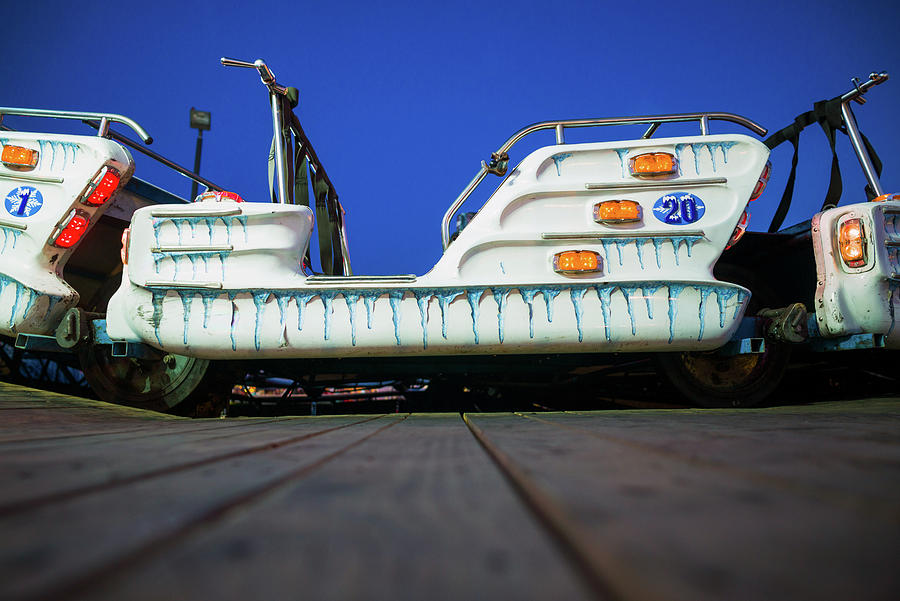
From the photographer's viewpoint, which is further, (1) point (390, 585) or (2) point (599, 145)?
(2) point (599, 145)

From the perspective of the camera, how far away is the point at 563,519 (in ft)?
0.96

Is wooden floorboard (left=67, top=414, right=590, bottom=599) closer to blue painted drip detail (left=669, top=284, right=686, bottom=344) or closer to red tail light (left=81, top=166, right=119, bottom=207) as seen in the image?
blue painted drip detail (left=669, top=284, right=686, bottom=344)

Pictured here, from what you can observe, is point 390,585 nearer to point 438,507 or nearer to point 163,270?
point 438,507

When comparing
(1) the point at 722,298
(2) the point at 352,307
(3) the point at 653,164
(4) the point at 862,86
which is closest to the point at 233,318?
(2) the point at 352,307

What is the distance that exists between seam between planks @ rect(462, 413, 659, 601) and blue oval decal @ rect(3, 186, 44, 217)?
2855 millimetres

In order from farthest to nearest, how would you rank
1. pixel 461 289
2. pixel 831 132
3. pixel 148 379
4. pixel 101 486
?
pixel 148 379 < pixel 831 132 < pixel 461 289 < pixel 101 486

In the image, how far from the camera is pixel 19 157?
204 cm

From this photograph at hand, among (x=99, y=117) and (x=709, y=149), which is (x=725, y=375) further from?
(x=99, y=117)

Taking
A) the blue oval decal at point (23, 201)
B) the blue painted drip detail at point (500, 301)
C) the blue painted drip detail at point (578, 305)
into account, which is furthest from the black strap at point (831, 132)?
the blue oval decal at point (23, 201)

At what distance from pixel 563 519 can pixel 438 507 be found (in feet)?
0.37

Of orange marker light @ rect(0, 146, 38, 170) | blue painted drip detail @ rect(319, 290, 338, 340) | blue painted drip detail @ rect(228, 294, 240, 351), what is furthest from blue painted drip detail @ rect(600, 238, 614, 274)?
orange marker light @ rect(0, 146, 38, 170)

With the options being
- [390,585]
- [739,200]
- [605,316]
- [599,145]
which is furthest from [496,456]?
[739,200]

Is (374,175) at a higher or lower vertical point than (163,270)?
higher

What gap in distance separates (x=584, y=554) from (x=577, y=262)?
1762 millimetres
